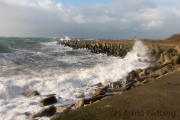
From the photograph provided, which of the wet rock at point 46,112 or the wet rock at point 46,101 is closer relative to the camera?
the wet rock at point 46,112

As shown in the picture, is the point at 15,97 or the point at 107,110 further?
the point at 15,97

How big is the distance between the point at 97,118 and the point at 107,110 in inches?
20.7

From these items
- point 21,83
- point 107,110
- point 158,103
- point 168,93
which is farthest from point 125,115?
point 21,83

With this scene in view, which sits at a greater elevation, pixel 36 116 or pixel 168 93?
pixel 168 93

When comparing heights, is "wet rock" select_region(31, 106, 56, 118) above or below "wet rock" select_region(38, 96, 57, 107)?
above

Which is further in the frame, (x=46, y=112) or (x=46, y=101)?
(x=46, y=101)

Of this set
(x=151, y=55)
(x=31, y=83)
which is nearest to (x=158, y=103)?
(x=31, y=83)

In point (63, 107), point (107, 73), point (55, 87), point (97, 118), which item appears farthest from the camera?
point (107, 73)

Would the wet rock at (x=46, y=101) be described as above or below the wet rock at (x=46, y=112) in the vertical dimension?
below

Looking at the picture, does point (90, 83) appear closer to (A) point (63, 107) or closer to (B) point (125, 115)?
(A) point (63, 107)

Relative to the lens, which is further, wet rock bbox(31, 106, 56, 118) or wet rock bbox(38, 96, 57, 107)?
wet rock bbox(38, 96, 57, 107)

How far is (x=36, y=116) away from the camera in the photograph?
6.26m

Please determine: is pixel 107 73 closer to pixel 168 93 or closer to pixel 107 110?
pixel 168 93

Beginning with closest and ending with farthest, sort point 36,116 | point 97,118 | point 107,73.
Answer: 1. point 97,118
2. point 36,116
3. point 107,73
